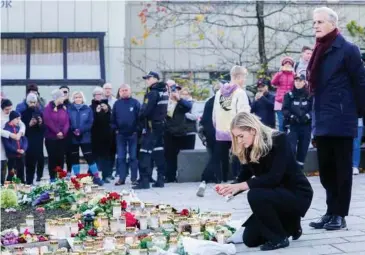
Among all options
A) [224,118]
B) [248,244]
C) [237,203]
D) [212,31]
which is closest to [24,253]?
[248,244]

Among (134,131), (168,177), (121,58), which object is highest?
(121,58)

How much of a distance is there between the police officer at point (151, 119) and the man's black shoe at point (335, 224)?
4738mm

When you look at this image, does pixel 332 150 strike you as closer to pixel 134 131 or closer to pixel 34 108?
pixel 134 131

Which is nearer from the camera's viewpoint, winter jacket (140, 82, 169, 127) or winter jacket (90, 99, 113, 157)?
winter jacket (140, 82, 169, 127)

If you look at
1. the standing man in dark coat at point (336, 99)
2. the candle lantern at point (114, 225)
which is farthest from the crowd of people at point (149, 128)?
the candle lantern at point (114, 225)

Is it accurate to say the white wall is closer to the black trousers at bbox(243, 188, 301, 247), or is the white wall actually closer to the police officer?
the police officer

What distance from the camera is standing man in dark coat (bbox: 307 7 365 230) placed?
648cm

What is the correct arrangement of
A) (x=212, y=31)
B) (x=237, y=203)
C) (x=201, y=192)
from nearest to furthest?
(x=237, y=203)
(x=201, y=192)
(x=212, y=31)

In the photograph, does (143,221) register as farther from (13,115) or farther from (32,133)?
(32,133)

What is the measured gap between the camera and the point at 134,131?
11.6 m

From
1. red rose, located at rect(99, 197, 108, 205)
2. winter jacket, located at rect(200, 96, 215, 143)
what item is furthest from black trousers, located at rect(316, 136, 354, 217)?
winter jacket, located at rect(200, 96, 215, 143)

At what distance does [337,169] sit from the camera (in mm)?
Answer: 6602

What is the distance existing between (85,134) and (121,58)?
19.4ft

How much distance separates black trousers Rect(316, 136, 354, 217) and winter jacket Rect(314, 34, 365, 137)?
0.43ft
